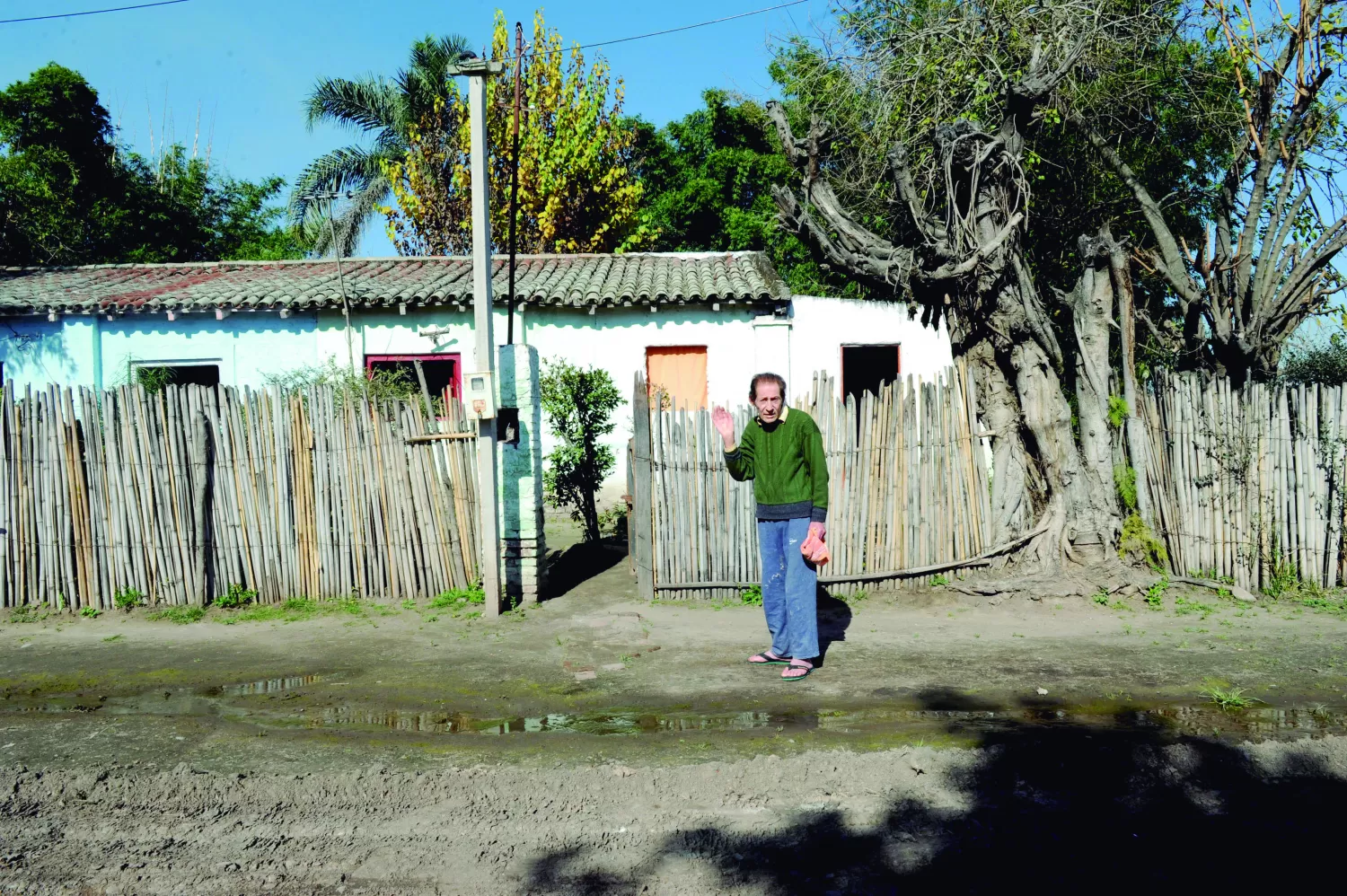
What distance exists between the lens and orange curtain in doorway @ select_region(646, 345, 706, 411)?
13.5 meters

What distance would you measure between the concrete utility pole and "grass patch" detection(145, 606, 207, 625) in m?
2.19

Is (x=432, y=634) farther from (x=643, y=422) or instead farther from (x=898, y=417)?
(x=898, y=417)

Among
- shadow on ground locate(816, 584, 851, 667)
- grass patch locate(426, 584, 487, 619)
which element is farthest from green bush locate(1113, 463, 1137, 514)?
grass patch locate(426, 584, 487, 619)

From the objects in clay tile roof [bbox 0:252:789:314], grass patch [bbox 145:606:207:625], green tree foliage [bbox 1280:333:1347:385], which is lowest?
grass patch [bbox 145:606:207:625]

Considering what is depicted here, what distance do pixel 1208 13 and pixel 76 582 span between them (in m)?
10.2

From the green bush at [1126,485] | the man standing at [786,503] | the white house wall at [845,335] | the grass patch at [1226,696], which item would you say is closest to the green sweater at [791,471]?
the man standing at [786,503]

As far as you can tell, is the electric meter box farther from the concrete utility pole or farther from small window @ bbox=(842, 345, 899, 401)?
small window @ bbox=(842, 345, 899, 401)

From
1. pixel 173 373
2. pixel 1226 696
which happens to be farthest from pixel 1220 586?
pixel 173 373

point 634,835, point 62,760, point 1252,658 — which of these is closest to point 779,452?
point 634,835

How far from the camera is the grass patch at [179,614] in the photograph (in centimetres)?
718

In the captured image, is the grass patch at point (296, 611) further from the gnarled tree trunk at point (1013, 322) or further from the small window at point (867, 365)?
the small window at point (867, 365)

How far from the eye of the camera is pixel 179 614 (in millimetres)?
7266

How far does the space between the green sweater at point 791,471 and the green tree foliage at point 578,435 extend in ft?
13.8

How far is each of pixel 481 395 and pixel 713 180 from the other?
18.5 m
